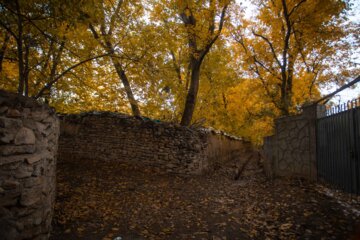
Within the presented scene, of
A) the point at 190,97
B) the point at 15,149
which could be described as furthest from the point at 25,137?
the point at 190,97

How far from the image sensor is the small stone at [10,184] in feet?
7.08

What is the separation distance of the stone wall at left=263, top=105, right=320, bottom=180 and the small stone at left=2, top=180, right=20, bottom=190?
5.77 metres

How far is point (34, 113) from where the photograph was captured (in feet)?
8.60

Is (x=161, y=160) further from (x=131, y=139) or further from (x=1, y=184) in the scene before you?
(x=1, y=184)

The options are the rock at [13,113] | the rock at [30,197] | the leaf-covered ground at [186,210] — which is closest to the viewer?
the rock at [13,113]

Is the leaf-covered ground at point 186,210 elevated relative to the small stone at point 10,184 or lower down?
lower down

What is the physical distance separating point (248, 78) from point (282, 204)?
11011 millimetres

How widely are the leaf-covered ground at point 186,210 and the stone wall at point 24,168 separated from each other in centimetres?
87

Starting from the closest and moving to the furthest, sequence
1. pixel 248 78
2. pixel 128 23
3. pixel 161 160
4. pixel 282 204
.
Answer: pixel 282 204 → pixel 128 23 → pixel 161 160 → pixel 248 78

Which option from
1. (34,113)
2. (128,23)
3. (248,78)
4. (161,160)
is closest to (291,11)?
(248,78)

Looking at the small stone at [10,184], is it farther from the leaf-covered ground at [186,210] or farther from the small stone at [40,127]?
the leaf-covered ground at [186,210]

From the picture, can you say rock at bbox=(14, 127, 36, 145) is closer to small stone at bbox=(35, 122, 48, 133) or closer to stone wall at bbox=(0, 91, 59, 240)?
stone wall at bbox=(0, 91, 59, 240)

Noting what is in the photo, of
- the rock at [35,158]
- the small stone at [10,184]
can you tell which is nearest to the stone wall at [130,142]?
the rock at [35,158]

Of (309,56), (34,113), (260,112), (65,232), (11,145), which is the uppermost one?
(309,56)
